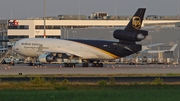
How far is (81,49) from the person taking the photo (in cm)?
8338

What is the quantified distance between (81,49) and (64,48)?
2727 mm

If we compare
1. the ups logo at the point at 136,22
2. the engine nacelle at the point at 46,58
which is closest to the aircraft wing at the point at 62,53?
the engine nacelle at the point at 46,58

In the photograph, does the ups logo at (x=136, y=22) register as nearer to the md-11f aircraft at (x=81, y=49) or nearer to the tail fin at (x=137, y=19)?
the tail fin at (x=137, y=19)

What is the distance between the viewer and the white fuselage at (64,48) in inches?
3230

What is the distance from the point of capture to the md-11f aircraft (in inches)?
3088

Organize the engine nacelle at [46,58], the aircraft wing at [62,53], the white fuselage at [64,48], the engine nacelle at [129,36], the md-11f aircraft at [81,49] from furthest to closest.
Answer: the aircraft wing at [62,53] → the white fuselage at [64,48] → the engine nacelle at [46,58] → the md-11f aircraft at [81,49] → the engine nacelle at [129,36]

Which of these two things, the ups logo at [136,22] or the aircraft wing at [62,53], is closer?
the ups logo at [136,22]

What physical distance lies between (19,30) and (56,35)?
9.31m

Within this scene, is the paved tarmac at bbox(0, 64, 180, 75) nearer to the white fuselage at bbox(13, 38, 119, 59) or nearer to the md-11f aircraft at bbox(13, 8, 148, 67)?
the md-11f aircraft at bbox(13, 8, 148, 67)

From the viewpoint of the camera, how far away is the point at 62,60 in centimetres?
8438

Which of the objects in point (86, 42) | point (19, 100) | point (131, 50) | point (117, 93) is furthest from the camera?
point (86, 42)

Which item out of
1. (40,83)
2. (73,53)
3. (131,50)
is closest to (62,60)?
(73,53)

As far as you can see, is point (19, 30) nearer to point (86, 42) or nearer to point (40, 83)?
point (86, 42)

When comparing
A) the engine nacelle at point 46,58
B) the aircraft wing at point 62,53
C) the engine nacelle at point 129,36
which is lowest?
the engine nacelle at point 46,58
